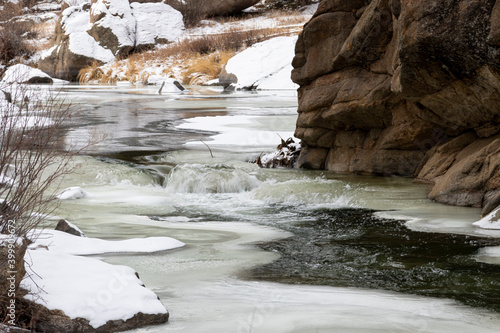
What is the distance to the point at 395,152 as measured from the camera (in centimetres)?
951

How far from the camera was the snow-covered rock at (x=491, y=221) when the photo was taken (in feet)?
20.4

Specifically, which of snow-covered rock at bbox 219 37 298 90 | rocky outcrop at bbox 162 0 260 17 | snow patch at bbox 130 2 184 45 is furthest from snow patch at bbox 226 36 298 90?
rocky outcrop at bbox 162 0 260 17

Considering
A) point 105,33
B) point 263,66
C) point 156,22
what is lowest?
point 263,66

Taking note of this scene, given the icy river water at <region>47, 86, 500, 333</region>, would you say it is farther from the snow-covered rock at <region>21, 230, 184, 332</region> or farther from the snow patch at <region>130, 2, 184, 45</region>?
the snow patch at <region>130, 2, 184, 45</region>

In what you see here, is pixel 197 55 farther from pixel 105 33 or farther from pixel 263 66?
pixel 105 33

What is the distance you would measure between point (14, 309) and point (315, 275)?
7.87 feet

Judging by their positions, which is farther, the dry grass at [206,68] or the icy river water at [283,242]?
the dry grass at [206,68]

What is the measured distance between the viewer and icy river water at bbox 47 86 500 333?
3.93 m

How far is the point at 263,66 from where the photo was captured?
28.0 m

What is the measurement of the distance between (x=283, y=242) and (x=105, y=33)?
32351mm

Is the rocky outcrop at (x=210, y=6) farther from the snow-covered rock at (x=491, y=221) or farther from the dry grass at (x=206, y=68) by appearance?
the snow-covered rock at (x=491, y=221)

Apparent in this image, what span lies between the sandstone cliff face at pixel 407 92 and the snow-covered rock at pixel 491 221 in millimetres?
248

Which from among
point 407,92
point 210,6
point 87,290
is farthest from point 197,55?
point 87,290

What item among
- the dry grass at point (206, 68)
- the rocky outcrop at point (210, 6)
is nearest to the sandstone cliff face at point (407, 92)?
the dry grass at point (206, 68)
